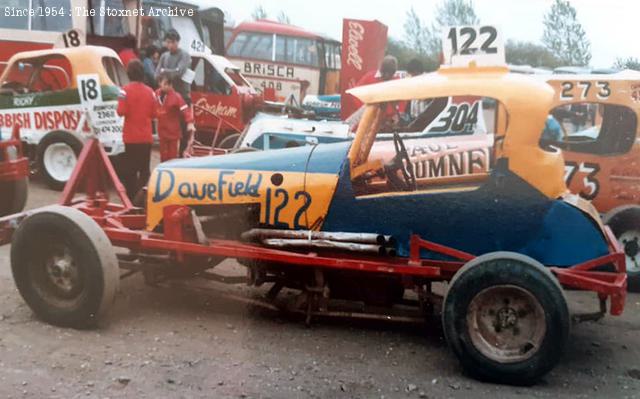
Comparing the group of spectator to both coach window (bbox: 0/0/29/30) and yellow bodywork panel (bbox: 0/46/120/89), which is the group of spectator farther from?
coach window (bbox: 0/0/29/30)

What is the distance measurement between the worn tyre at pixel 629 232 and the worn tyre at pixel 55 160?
623 centimetres

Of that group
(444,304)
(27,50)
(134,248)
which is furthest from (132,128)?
(444,304)

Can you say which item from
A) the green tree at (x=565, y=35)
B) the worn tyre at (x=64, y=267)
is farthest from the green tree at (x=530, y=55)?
the worn tyre at (x=64, y=267)

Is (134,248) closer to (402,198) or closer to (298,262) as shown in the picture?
(298,262)

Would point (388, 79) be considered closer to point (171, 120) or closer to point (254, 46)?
point (171, 120)

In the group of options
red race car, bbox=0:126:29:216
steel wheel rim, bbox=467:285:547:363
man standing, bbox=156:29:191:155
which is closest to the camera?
steel wheel rim, bbox=467:285:547:363

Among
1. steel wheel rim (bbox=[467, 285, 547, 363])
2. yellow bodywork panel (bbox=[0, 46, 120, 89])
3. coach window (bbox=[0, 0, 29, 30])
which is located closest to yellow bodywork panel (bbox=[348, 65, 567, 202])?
steel wheel rim (bbox=[467, 285, 547, 363])

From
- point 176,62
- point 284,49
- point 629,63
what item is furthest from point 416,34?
point 284,49

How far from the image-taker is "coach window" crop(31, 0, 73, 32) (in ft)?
35.7

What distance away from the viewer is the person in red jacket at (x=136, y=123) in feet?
26.2

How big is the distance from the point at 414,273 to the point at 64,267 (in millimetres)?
2207

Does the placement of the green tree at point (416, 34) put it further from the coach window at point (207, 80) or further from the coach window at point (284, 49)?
the coach window at point (284, 49)

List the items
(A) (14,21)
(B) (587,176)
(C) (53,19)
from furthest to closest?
(C) (53,19) < (A) (14,21) < (B) (587,176)

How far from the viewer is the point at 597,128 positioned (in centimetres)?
700
